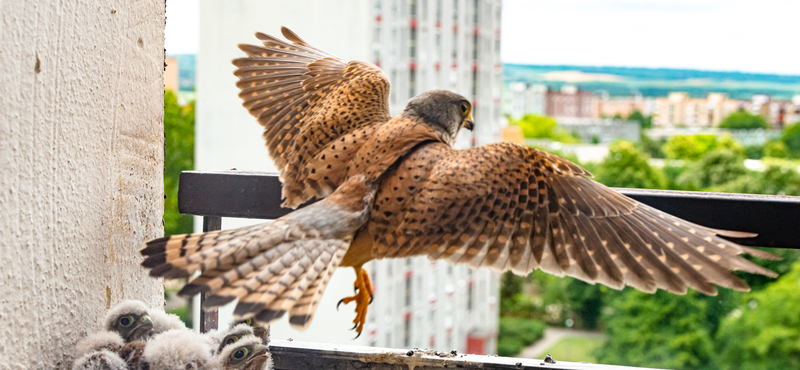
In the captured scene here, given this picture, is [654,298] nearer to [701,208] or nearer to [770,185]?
[770,185]

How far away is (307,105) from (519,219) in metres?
0.57

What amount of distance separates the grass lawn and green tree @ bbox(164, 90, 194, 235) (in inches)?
525

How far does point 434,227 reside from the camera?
1022 mm

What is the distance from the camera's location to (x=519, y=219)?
1.08 m

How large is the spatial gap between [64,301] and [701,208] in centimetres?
91

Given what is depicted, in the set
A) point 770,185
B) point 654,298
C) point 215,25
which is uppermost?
point 215,25

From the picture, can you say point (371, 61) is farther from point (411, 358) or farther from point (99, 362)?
point (99, 362)

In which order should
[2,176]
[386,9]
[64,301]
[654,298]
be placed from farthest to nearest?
[654,298] < [386,9] < [64,301] < [2,176]

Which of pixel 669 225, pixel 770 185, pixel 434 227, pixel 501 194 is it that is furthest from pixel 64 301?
pixel 770 185

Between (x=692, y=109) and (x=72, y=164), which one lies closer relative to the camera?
(x=72, y=164)

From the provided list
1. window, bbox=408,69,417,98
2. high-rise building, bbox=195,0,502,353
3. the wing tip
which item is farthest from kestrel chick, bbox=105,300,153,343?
window, bbox=408,69,417,98

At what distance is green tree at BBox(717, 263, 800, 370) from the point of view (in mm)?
17812

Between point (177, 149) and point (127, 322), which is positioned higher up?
point (177, 149)

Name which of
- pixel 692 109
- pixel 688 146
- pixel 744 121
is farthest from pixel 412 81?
pixel 744 121
